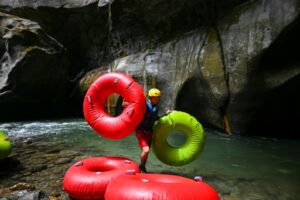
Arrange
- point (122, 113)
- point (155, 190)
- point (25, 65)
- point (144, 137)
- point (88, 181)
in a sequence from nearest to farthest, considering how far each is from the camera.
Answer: point (155, 190) → point (88, 181) → point (122, 113) → point (144, 137) → point (25, 65)

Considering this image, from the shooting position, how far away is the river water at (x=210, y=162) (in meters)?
4.50

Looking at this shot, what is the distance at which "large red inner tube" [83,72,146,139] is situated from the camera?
183 inches

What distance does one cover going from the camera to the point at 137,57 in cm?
1261

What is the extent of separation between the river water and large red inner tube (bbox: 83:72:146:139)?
3.39 feet

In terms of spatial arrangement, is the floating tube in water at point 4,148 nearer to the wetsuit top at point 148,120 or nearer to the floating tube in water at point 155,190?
the wetsuit top at point 148,120

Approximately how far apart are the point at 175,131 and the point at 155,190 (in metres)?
1.99

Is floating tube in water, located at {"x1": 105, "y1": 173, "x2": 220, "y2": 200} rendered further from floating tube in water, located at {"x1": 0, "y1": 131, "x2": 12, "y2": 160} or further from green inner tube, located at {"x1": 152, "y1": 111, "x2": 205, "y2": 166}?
floating tube in water, located at {"x1": 0, "y1": 131, "x2": 12, "y2": 160}

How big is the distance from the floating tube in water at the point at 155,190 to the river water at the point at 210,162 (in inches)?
45.7

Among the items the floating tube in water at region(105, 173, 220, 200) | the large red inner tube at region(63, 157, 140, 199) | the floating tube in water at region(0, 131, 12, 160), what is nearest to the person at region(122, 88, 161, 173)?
the large red inner tube at region(63, 157, 140, 199)

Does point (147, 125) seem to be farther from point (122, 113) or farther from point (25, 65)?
point (25, 65)

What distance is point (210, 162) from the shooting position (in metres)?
6.01

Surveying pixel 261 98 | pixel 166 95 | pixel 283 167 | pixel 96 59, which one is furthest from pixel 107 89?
pixel 96 59

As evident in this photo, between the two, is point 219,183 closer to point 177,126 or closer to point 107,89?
point 177,126

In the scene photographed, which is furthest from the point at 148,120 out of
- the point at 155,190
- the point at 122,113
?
the point at 155,190
